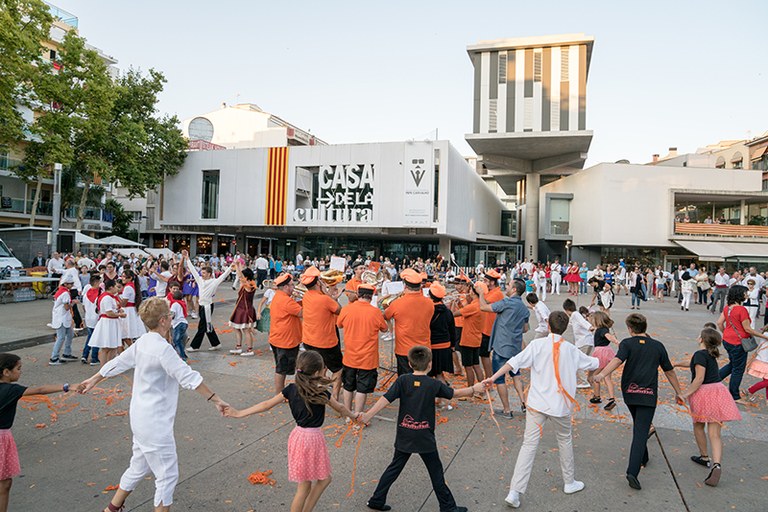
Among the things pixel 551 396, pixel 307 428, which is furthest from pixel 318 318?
pixel 551 396

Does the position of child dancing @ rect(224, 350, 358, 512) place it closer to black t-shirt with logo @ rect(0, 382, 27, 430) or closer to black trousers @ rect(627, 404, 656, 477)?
black t-shirt with logo @ rect(0, 382, 27, 430)

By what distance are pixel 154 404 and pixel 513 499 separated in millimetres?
2964

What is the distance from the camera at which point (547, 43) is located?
37.5 meters

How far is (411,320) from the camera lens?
5801 millimetres

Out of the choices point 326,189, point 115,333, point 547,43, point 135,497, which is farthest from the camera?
point 547,43

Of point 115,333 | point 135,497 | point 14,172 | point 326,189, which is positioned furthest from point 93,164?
point 135,497

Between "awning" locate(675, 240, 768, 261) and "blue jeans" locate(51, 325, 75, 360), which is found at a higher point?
"awning" locate(675, 240, 768, 261)

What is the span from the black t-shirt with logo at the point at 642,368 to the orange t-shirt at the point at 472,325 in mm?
2379

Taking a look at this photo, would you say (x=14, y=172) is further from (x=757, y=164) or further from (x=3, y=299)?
(x=757, y=164)

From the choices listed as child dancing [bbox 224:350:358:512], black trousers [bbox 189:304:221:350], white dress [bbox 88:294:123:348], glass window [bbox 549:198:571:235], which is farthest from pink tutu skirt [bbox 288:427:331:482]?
glass window [bbox 549:198:571:235]

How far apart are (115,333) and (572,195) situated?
3843cm

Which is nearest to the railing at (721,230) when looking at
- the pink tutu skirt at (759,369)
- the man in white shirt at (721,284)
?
the man in white shirt at (721,284)

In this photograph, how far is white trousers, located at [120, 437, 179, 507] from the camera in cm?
321

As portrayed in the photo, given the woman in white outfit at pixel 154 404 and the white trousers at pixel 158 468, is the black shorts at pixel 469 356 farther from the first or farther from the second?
the white trousers at pixel 158 468
